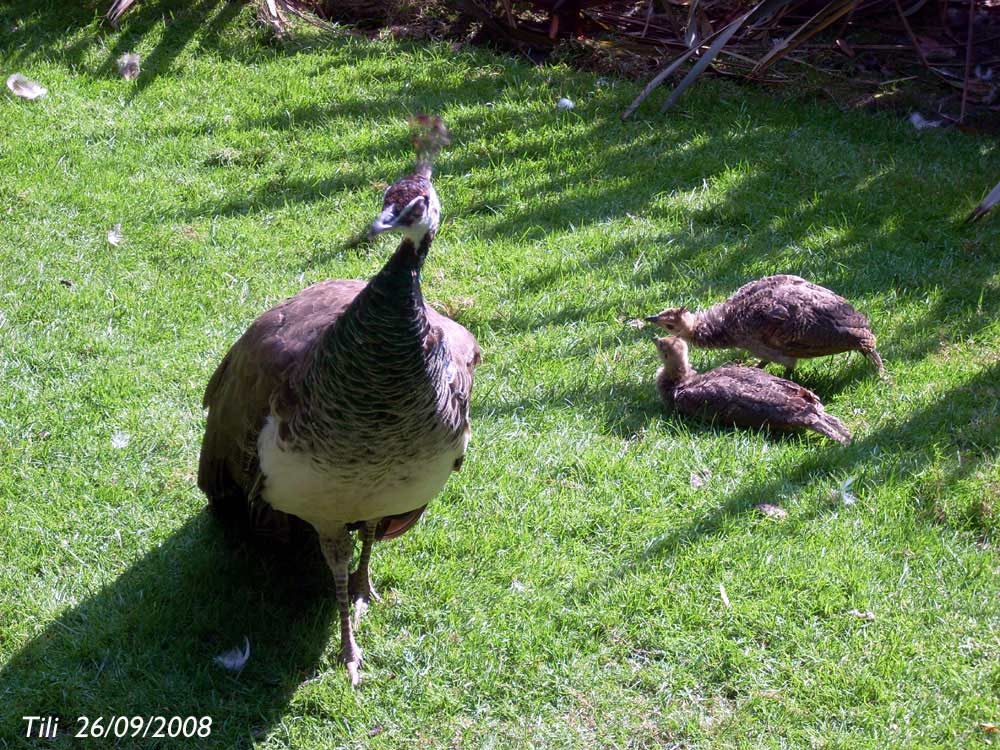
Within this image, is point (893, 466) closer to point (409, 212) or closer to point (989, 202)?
point (989, 202)

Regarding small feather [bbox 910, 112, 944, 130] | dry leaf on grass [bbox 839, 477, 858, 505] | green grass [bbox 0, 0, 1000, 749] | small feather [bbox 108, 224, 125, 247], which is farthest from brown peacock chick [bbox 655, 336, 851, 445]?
small feather [bbox 910, 112, 944, 130]

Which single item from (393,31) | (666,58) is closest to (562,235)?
(666,58)

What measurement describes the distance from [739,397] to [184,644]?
9.11 feet

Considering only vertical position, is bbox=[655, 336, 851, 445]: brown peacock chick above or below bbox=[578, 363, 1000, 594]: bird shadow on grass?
above

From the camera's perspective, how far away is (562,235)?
20.8 feet

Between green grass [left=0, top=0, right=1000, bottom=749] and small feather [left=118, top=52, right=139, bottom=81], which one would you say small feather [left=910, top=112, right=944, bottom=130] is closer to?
green grass [left=0, top=0, right=1000, bottom=749]

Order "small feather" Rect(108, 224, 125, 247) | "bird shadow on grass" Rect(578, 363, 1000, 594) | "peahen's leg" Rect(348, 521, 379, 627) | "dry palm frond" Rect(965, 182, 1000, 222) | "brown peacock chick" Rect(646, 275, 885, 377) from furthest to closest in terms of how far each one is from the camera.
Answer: "small feather" Rect(108, 224, 125, 247) < "dry palm frond" Rect(965, 182, 1000, 222) < "brown peacock chick" Rect(646, 275, 885, 377) < "bird shadow on grass" Rect(578, 363, 1000, 594) < "peahen's leg" Rect(348, 521, 379, 627)

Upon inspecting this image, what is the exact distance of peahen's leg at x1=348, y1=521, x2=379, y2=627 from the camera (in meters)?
3.88

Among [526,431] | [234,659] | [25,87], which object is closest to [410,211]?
[234,659]

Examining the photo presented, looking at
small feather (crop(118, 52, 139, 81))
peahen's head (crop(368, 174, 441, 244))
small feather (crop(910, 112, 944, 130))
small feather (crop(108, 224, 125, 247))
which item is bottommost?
Answer: small feather (crop(108, 224, 125, 247))

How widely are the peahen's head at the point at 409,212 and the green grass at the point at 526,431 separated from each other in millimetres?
1700

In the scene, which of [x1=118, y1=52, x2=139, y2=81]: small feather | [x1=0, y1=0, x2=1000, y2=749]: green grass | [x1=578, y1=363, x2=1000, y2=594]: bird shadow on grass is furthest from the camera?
[x1=118, y1=52, x2=139, y2=81]: small feather

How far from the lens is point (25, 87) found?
24.9 feet

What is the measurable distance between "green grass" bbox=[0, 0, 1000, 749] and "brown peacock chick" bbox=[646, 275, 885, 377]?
257 millimetres
